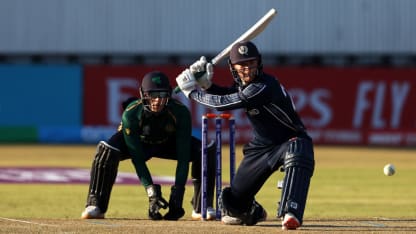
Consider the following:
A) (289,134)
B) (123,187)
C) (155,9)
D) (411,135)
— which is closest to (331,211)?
(289,134)

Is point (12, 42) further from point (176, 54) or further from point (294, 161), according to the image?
point (294, 161)

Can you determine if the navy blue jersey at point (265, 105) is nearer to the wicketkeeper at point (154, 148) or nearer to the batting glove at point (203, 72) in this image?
the batting glove at point (203, 72)

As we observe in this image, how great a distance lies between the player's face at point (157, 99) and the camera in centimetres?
978

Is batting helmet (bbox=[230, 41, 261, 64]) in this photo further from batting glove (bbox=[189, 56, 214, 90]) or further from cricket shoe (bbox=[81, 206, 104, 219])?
cricket shoe (bbox=[81, 206, 104, 219])

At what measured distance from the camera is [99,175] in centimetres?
1031

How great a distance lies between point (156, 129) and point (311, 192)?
501 cm

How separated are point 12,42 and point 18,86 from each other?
3.45 metres

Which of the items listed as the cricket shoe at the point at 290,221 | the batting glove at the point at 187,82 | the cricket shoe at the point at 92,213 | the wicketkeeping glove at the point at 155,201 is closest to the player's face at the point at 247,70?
the batting glove at the point at 187,82

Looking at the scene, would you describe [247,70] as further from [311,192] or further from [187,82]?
[311,192]

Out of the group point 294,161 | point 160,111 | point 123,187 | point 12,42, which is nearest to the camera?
point 294,161

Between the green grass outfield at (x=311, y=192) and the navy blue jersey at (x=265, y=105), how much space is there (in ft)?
4.81

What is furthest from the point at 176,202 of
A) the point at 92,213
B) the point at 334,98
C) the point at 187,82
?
the point at 334,98

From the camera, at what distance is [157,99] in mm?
9789

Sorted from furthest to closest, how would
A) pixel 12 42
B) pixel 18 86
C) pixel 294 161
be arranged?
pixel 12 42, pixel 18 86, pixel 294 161
